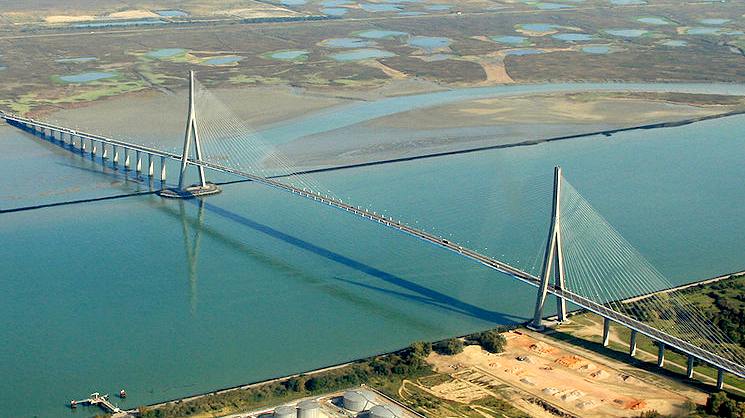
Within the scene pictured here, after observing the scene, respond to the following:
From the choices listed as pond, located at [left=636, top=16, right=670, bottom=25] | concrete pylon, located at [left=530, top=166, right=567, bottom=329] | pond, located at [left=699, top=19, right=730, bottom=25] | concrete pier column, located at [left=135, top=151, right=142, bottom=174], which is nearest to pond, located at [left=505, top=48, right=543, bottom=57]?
pond, located at [left=636, top=16, right=670, bottom=25]

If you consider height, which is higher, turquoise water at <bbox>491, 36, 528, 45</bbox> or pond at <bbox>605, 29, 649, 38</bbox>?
pond at <bbox>605, 29, 649, 38</bbox>

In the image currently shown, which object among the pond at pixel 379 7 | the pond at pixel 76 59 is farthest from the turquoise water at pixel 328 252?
the pond at pixel 379 7

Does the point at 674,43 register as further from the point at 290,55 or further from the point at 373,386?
the point at 373,386

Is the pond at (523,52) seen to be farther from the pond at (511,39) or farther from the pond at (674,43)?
the pond at (674,43)

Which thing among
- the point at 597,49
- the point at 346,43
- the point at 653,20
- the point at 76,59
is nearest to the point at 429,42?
the point at 346,43

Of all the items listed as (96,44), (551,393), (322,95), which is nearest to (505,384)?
(551,393)

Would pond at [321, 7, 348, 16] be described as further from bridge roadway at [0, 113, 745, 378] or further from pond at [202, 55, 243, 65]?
bridge roadway at [0, 113, 745, 378]
